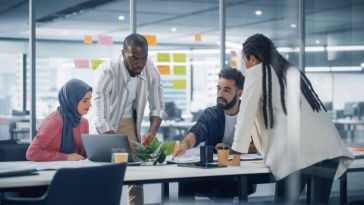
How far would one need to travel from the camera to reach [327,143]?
292cm

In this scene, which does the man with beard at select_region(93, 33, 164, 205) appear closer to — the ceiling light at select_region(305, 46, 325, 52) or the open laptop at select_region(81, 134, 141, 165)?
the open laptop at select_region(81, 134, 141, 165)

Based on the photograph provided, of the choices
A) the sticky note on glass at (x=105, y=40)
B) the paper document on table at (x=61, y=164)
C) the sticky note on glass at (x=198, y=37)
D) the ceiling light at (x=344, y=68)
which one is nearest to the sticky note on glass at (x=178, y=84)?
the sticky note on glass at (x=105, y=40)

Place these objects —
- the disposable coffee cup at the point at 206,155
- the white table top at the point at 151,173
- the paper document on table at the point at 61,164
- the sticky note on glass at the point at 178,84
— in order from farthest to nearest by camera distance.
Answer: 1. the sticky note on glass at the point at 178,84
2. the disposable coffee cup at the point at 206,155
3. the paper document on table at the point at 61,164
4. the white table top at the point at 151,173

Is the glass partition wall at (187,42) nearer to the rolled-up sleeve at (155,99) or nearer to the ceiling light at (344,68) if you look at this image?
the ceiling light at (344,68)

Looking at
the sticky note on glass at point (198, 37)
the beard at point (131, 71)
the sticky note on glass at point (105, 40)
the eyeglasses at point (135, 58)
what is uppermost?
the sticky note on glass at point (198, 37)

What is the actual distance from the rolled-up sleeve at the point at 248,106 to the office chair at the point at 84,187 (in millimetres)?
657

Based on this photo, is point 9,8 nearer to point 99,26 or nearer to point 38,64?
point 38,64

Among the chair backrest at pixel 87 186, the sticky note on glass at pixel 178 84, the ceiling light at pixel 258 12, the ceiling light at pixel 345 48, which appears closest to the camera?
the chair backrest at pixel 87 186

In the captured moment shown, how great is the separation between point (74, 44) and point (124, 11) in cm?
64

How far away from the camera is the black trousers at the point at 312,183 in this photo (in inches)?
117

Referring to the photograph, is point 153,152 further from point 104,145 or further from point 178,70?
point 178,70

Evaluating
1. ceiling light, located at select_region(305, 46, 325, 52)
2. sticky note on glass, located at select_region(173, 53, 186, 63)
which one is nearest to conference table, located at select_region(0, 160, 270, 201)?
sticky note on glass, located at select_region(173, 53, 186, 63)

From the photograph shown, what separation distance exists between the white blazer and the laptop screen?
0.58 m

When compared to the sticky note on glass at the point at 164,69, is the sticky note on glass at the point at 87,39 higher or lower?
higher
